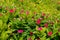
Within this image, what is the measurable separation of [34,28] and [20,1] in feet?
6.62

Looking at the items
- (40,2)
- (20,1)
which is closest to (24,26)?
(20,1)

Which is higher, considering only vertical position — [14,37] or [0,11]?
[0,11]

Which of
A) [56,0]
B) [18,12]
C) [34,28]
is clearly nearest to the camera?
[34,28]

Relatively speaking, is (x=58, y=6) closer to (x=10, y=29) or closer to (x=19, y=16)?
(x=19, y=16)

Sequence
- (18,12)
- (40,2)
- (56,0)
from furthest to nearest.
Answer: (56,0), (40,2), (18,12)

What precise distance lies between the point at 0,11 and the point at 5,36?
1.05 metres

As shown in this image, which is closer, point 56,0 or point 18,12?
point 18,12

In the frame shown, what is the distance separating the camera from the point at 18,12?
5090 millimetres

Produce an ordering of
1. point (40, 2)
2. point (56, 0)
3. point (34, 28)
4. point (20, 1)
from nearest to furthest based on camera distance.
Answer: point (34, 28)
point (20, 1)
point (40, 2)
point (56, 0)

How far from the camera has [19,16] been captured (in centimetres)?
495

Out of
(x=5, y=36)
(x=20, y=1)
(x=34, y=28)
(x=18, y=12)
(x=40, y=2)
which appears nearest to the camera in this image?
(x=5, y=36)

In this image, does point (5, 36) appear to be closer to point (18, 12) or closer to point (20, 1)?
point (18, 12)

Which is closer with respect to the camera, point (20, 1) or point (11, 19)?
point (11, 19)

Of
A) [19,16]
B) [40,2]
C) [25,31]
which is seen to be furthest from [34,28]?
[40,2]
